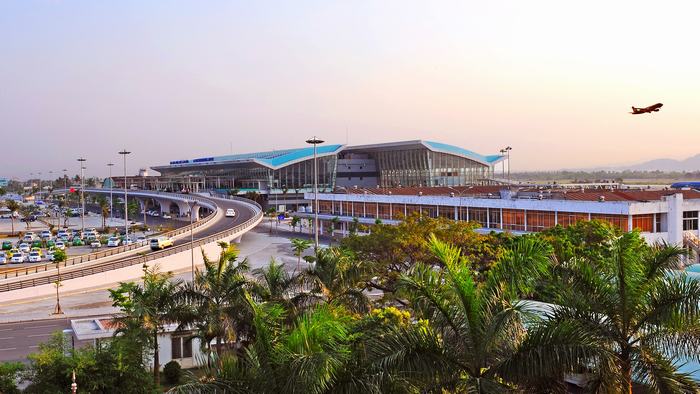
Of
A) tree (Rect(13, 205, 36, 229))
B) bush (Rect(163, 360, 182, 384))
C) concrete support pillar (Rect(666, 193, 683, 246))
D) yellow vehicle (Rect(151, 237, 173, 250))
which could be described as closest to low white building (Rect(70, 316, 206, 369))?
bush (Rect(163, 360, 182, 384))

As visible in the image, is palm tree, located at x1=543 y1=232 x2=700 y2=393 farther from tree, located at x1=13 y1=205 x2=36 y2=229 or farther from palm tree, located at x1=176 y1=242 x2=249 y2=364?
tree, located at x1=13 y1=205 x2=36 y2=229

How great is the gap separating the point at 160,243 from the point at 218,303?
137 feet

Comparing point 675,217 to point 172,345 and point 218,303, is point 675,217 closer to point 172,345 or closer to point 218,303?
point 172,345

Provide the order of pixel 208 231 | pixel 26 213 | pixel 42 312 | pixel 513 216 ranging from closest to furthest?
1. pixel 42 312
2. pixel 513 216
3. pixel 208 231
4. pixel 26 213

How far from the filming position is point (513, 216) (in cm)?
5888

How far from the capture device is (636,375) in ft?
35.8

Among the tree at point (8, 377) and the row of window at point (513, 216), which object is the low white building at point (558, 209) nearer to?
the row of window at point (513, 216)

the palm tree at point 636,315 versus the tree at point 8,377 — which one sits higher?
the palm tree at point 636,315

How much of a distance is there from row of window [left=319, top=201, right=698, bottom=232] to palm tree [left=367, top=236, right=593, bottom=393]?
26217 millimetres

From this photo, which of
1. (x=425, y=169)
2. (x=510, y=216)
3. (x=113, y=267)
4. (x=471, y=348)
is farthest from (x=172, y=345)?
(x=425, y=169)

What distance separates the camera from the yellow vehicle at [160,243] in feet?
195

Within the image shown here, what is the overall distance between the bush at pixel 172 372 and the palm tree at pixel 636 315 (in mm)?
16547

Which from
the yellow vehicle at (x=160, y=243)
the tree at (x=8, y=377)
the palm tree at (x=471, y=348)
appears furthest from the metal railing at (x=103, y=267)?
the palm tree at (x=471, y=348)

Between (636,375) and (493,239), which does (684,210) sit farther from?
(636,375)
